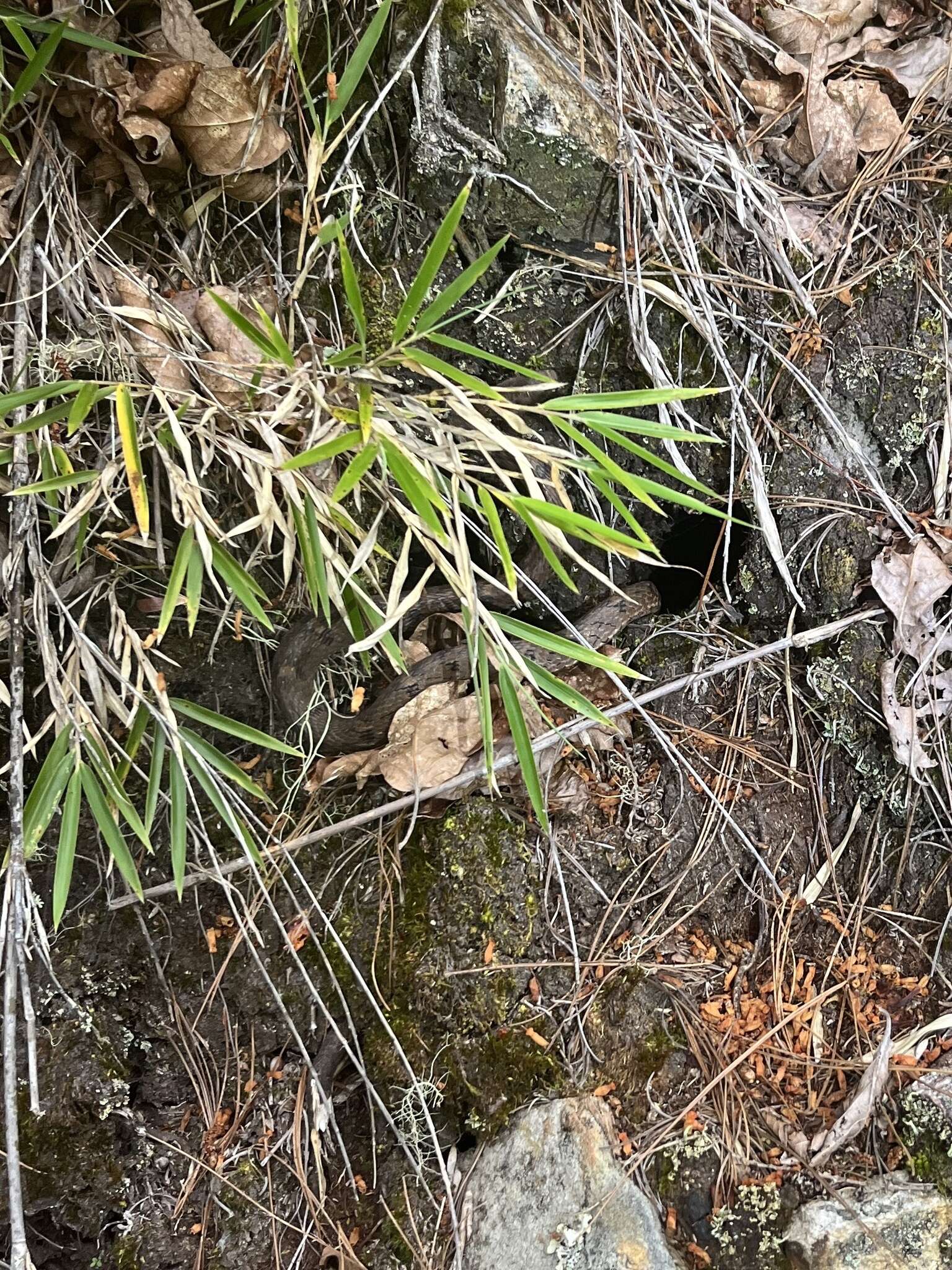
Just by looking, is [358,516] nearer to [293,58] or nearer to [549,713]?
[549,713]

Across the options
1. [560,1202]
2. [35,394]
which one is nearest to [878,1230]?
[560,1202]

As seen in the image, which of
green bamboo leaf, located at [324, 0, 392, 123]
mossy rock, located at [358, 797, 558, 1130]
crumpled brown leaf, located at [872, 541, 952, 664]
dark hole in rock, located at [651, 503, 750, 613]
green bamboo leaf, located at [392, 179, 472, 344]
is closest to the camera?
green bamboo leaf, located at [392, 179, 472, 344]

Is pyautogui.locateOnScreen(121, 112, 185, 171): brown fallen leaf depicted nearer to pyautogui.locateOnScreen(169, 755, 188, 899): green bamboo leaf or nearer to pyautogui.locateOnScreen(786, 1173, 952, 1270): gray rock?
pyautogui.locateOnScreen(169, 755, 188, 899): green bamboo leaf

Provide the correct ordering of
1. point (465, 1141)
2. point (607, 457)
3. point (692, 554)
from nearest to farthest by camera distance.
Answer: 1. point (607, 457)
2. point (465, 1141)
3. point (692, 554)

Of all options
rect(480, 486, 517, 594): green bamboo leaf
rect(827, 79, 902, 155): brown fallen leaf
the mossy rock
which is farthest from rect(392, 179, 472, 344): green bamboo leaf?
rect(827, 79, 902, 155): brown fallen leaf

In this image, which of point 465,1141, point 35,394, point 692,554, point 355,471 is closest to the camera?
point 355,471

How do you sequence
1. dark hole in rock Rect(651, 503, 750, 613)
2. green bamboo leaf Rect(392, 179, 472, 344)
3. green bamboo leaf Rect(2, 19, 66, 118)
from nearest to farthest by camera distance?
green bamboo leaf Rect(392, 179, 472, 344), green bamboo leaf Rect(2, 19, 66, 118), dark hole in rock Rect(651, 503, 750, 613)

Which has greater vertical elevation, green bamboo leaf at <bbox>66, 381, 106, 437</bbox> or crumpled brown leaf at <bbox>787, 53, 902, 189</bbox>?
crumpled brown leaf at <bbox>787, 53, 902, 189</bbox>

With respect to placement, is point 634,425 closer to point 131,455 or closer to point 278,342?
point 278,342
